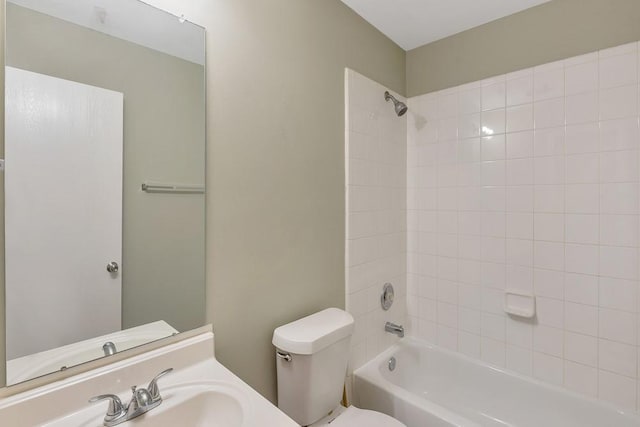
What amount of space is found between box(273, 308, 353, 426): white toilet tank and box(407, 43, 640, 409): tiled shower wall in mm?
1026

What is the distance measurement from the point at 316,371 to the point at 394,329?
85cm


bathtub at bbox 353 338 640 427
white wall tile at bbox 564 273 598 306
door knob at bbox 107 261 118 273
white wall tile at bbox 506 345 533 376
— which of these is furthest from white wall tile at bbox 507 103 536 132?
door knob at bbox 107 261 118 273

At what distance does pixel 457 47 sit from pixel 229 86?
1584 mm

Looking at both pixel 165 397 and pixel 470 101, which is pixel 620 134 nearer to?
pixel 470 101

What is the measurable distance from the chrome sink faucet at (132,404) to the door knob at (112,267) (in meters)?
0.35

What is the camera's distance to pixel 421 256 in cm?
221

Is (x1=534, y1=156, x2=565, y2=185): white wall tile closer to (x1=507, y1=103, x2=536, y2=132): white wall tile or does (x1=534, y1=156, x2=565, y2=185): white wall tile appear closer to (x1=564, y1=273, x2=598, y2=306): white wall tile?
(x1=507, y1=103, x2=536, y2=132): white wall tile

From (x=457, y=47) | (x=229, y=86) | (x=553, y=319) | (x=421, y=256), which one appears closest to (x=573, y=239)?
(x=553, y=319)

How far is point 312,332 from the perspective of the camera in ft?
4.31

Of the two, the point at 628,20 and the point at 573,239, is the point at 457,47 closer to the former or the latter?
the point at 628,20

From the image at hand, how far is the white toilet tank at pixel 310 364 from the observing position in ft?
4.17

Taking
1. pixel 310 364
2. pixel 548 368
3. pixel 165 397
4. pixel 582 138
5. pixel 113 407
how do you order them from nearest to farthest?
pixel 113 407
pixel 165 397
pixel 310 364
pixel 582 138
pixel 548 368

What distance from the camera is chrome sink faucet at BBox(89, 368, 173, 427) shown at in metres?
0.81

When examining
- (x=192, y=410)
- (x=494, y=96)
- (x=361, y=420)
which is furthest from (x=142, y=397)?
(x=494, y=96)
